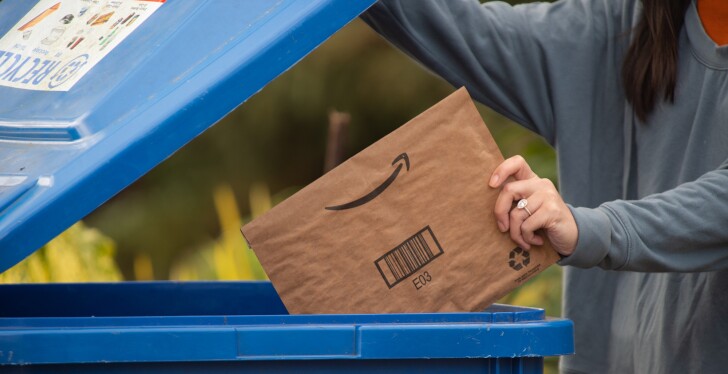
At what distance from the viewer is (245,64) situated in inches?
64.6

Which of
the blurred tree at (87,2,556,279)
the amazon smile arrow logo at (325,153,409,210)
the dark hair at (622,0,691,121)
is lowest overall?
the amazon smile arrow logo at (325,153,409,210)

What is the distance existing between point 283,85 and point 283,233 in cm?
572

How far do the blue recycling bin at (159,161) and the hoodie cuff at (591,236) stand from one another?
0.14m

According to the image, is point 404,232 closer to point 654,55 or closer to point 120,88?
point 120,88

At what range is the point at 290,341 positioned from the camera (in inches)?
60.9

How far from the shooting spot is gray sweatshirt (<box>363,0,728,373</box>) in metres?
2.03

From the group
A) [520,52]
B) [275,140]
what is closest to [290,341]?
[520,52]

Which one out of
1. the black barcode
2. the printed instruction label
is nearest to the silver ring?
the black barcode

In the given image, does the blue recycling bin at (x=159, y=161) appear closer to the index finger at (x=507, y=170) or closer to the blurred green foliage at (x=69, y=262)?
the index finger at (x=507, y=170)

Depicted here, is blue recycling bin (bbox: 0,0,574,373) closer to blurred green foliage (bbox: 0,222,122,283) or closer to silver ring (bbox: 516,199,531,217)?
silver ring (bbox: 516,199,531,217)

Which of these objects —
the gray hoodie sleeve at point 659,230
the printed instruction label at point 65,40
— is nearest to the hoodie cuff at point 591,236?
the gray hoodie sleeve at point 659,230

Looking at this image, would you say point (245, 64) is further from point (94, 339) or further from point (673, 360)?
point (673, 360)

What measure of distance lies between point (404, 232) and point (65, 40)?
2.54 feet

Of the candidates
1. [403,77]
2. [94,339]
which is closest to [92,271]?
[94,339]
